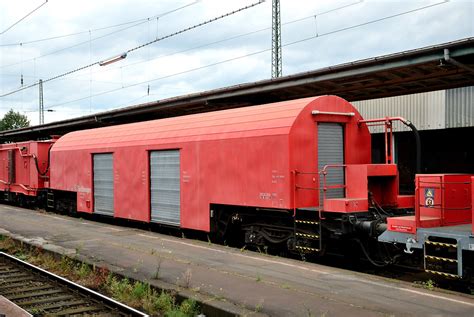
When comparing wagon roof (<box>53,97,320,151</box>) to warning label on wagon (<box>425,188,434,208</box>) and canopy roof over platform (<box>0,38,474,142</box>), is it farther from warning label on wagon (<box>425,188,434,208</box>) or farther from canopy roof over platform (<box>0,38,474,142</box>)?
canopy roof over platform (<box>0,38,474,142</box>)

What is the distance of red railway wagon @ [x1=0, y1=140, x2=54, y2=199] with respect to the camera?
22725 millimetres

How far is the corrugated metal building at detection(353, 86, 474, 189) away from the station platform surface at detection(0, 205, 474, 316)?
11.5 metres

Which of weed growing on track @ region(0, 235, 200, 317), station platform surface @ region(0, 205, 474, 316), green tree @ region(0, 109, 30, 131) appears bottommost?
weed growing on track @ region(0, 235, 200, 317)

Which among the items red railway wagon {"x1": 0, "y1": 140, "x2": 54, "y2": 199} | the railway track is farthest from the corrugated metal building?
red railway wagon {"x1": 0, "y1": 140, "x2": 54, "y2": 199}

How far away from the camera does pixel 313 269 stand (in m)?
8.86

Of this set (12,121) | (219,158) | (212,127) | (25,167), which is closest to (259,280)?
(219,158)

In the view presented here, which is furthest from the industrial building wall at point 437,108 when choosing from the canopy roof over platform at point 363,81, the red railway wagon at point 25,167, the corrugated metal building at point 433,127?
the red railway wagon at point 25,167

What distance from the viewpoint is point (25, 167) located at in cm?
2389

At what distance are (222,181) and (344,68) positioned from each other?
5.03 m

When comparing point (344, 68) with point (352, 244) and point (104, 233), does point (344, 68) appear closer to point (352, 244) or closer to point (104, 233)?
point (352, 244)

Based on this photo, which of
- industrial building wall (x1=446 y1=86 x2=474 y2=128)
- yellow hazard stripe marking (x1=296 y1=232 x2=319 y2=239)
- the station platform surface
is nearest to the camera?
the station platform surface

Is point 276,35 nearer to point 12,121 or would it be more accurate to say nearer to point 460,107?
point 460,107

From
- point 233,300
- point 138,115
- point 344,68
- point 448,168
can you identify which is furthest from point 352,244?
point 448,168

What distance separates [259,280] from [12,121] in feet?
319
